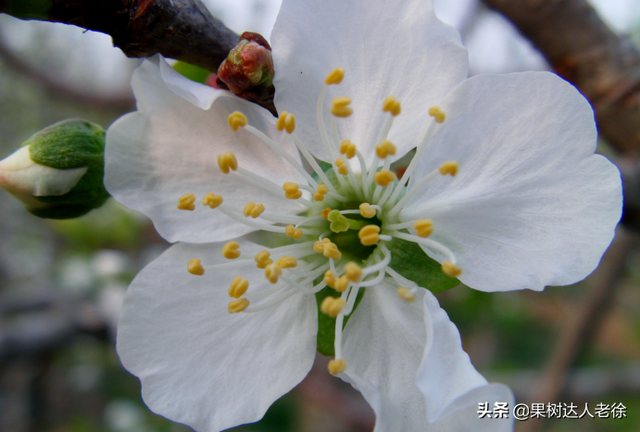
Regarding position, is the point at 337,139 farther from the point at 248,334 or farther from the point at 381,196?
the point at 248,334

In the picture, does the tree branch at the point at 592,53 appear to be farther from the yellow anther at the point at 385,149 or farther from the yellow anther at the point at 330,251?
the yellow anther at the point at 330,251

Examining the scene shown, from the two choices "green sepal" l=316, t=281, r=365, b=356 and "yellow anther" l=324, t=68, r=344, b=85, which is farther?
"green sepal" l=316, t=281, r=365, b=356

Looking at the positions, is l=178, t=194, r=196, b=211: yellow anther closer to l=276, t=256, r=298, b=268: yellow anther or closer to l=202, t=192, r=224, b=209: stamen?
l=202, t=192, r=224, b=209: stamen

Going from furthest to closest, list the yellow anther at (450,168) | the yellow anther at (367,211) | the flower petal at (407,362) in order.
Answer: the yellow anther at (367,211)
the yellow anther at (450,168)
the flower petal at (407,362)

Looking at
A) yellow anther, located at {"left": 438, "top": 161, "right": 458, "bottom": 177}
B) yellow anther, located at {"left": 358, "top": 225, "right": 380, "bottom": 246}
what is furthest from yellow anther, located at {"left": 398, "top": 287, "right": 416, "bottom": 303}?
yellow anther, located at {"left": 438, "top": 161, "right": 458, "bottom": 177}

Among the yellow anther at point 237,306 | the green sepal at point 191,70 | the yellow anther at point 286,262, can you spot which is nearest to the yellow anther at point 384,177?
the yellow anther at point 286,262

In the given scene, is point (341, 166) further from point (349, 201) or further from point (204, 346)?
point (204, 346)
